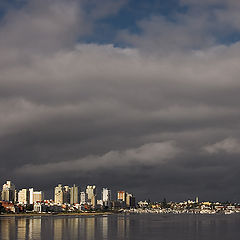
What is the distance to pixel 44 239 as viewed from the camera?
85875 millimetres

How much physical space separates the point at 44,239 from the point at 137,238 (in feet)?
59.4

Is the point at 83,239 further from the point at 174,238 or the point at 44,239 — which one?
the point at 174,238

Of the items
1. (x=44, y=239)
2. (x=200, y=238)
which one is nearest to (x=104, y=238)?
(x=44, y=239)

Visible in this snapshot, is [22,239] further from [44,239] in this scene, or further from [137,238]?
[137,238]

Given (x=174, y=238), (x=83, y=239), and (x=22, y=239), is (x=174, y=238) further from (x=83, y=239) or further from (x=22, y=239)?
(x=22, y=239)

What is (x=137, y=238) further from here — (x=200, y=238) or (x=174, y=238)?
(x=200, y=238)

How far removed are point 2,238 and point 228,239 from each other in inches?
1737

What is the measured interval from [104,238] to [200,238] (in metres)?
19.4

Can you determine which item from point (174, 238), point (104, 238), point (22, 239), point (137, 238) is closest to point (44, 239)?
point (22, 239)

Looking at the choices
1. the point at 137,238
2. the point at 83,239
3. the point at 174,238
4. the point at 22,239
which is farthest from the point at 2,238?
the point at 174,238

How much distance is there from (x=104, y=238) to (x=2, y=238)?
19.9m

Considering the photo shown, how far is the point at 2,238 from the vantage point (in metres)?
88.3

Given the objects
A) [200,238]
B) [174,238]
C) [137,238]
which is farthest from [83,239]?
[200,238]

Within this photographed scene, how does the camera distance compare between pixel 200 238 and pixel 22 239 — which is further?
pixel 200 238
